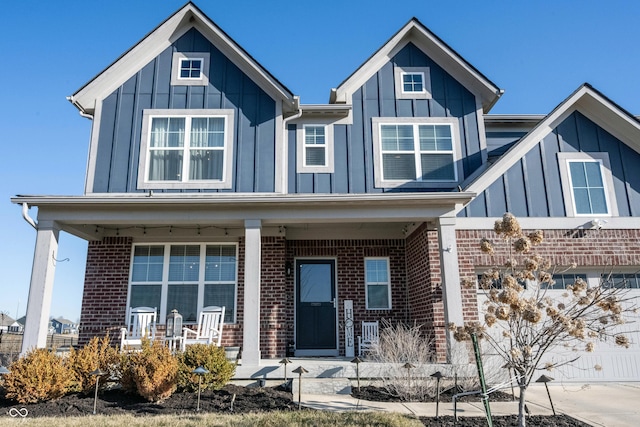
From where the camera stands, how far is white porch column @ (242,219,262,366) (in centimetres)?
797

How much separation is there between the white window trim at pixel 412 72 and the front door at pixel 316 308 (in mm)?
4133

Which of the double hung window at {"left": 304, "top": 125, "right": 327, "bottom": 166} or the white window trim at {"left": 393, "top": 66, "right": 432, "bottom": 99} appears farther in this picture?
the white window trim at {"left": 393, "top": 66, "right": 432, "bottom": 99}

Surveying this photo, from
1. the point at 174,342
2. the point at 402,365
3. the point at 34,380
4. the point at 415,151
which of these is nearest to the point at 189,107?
the point at 174,342

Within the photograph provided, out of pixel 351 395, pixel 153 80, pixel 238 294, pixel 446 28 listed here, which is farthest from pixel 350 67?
pixel 351 395

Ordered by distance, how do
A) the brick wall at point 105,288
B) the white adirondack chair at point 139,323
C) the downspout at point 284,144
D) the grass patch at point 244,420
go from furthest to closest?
the brick wall at point 105,288 → the downspout at point 284,144 → the white adirondack chair at point 139,323 → the grass patch at point 244,420

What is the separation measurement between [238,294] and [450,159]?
213 inches

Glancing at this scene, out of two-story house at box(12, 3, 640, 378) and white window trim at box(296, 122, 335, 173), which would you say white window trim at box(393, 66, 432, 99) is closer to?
two-story house at box(12, 3, 640, 378)

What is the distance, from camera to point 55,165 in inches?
478

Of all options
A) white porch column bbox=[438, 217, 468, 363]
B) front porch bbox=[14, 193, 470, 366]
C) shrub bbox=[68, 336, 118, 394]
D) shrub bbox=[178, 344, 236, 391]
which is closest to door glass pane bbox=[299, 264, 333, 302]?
front porch bbox=[14, 193, 470, 366]

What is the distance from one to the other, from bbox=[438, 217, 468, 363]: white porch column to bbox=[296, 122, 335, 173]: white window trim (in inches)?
113

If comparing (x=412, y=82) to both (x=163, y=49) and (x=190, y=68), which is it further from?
(x=163, y=49)

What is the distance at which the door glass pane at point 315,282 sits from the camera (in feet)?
35.8

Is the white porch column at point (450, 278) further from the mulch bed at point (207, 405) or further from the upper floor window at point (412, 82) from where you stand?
the upper floor window at point (412, 82)

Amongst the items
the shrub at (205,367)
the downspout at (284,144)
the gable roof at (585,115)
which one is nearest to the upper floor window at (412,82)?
the gable roof at (585,115)
